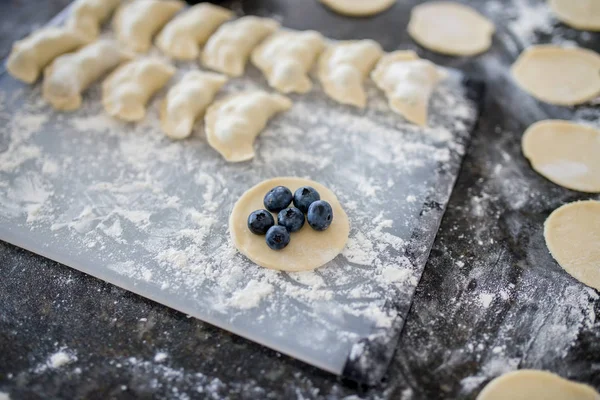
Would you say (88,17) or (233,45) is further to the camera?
(88,17)

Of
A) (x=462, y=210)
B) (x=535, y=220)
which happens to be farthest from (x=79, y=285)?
(x=535, y=220)

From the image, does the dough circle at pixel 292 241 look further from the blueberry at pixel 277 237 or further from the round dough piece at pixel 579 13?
the round dough piece at pixel 579 13

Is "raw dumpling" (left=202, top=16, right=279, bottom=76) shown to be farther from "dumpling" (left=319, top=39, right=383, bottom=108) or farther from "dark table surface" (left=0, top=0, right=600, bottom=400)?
"dark table surface" (left=0, top=0, right=600, bottom=400)

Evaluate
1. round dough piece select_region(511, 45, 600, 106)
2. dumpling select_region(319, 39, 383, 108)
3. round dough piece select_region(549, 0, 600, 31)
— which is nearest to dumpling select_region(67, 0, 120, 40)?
dumpling select_region(319, 39, 383, 108)

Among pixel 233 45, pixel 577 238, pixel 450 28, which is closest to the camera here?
pixel 577 238

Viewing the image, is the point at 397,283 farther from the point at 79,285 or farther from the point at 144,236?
the point at 79,285

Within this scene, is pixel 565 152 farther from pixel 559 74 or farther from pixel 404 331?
pixel 404 331

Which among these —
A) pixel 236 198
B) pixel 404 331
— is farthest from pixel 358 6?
pixel 404 331
